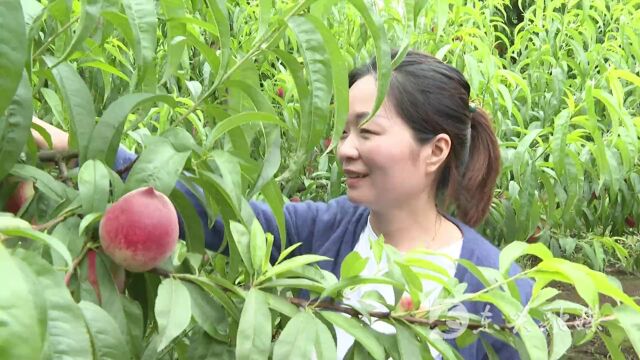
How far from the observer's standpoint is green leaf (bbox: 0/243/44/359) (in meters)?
0.34

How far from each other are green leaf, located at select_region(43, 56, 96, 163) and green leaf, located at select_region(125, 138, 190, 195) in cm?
5

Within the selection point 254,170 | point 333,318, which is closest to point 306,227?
point 254,170

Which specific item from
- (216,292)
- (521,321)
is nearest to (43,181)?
(216,292)

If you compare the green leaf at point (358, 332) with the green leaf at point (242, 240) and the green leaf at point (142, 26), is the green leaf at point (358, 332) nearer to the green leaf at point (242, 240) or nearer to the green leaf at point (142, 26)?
the green leaf at point (242, 240)

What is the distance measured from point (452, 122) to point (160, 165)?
2.61 feet

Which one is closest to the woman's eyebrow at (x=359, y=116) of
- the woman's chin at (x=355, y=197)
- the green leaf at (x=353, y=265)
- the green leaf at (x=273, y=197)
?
the woman's chin at (x=355, y=197)

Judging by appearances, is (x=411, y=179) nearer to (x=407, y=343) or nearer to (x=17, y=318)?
(x=407, y=343)

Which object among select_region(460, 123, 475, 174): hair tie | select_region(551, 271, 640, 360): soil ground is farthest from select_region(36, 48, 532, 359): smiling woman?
select_region(551, 271, 640, 360): soil ground

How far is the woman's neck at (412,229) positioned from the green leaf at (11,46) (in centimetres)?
91

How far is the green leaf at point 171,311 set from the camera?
59cm

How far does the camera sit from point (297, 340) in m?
0.61

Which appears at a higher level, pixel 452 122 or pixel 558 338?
pixel 558 338

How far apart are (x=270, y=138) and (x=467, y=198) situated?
74cm

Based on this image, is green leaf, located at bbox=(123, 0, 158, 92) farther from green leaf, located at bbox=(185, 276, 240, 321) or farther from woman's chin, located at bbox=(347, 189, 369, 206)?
woman's chin, located at bbox=(347, 189, 369, 206)
